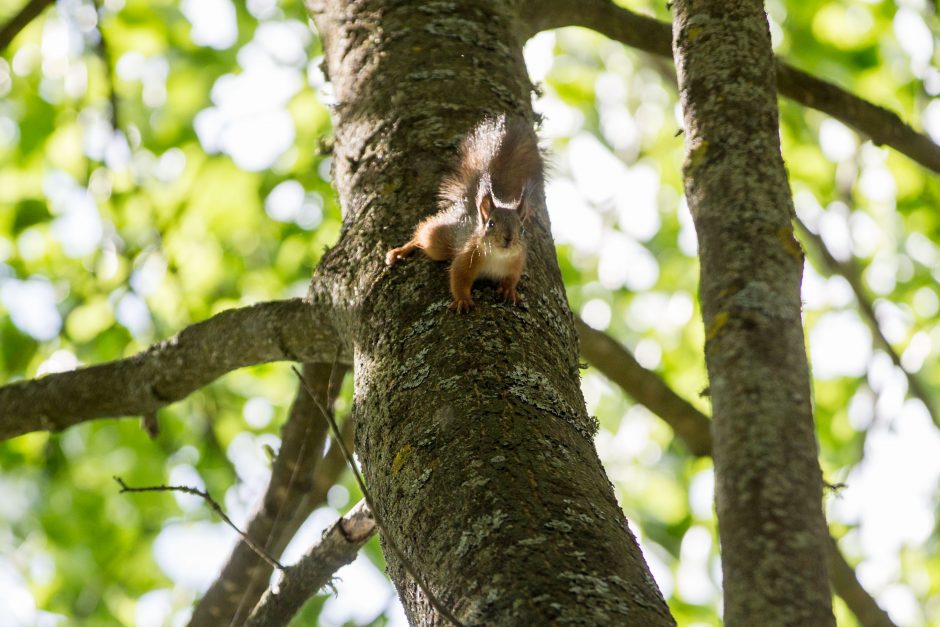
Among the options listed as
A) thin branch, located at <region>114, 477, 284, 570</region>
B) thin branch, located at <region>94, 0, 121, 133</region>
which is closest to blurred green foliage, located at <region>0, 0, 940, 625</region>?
thin branch, located at <region>94, 0, 121, 133</region>

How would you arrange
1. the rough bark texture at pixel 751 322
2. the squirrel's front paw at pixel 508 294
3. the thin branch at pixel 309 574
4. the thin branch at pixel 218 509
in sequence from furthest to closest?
the thin branch at pixel 309 574, the squirrel's front paw at pixel 508 294, the thin branch at pixel 218 509, the rough bark texture at pixel 751 322

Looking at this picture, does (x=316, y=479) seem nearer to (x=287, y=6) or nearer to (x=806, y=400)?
(x=806, y=400)

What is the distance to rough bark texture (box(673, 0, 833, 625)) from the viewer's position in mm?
914

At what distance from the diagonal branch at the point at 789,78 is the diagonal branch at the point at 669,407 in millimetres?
869

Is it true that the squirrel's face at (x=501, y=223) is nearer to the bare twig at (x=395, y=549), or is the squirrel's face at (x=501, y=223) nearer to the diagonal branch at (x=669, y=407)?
the diagonal branch at (x=669, y=407)

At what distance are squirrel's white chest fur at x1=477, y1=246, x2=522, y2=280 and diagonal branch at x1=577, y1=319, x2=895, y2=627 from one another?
2.18 feet

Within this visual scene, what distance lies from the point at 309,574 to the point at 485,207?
3.36 feet

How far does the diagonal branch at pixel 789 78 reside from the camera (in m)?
2.84

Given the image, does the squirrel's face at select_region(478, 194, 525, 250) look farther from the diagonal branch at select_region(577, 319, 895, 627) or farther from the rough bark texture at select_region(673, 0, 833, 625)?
the rough bark texture at select_region(673, 0, 833, 625)

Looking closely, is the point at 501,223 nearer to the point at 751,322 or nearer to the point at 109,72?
the point at 751,322

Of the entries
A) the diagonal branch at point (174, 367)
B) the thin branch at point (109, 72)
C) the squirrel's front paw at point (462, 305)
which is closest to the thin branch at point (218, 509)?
the diagonal branch at point (174, 367)

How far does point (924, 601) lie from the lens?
5914 mm

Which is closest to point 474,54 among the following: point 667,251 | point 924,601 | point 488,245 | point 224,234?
point 488,245

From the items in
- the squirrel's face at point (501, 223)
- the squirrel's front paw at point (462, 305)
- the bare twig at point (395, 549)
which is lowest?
the bare twig at point (395, 549)
